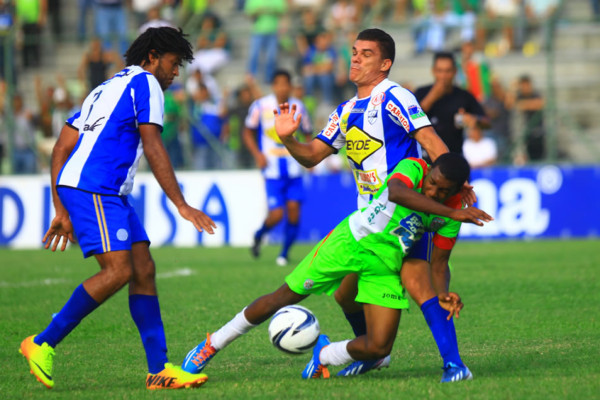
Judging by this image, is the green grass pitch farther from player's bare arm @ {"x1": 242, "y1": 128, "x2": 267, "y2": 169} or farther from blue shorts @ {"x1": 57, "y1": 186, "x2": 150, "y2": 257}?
player's bare arm @ {"x1": 242, "y1": 128, "x2": 267, "y2": 169}

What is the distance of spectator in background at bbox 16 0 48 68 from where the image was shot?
21.3 metres

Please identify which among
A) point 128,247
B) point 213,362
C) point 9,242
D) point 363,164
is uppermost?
point 363,164

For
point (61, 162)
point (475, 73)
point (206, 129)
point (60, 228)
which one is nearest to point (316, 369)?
point (60, 228)

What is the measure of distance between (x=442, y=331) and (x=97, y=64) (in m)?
15.0

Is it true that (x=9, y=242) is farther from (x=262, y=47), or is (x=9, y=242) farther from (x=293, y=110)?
(x=293, y=110)

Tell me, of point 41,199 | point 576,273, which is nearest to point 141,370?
point 576,273

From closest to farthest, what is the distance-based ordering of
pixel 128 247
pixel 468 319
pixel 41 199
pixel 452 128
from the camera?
pixel 128 247 < pixel 468 319 < pixel 452 128 < pixel 41 199

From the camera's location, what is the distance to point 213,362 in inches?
259

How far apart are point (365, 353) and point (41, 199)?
44.2 feet

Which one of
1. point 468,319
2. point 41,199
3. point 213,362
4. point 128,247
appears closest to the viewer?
point 128,247

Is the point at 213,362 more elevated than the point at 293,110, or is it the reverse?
the point at 293,110

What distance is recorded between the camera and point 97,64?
19469 mm

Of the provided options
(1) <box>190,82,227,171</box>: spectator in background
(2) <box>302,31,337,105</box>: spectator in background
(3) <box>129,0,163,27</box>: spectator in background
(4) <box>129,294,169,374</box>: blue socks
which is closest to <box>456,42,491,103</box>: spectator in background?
(2) <box>302,31,337,105</box>: spectator in background

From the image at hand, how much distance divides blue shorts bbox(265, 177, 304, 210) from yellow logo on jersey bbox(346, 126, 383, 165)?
297 inches
